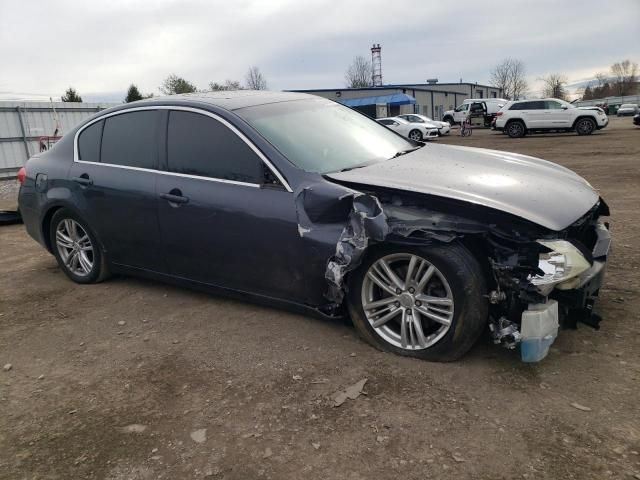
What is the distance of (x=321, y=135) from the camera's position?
388 cm

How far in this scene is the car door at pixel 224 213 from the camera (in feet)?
11.2

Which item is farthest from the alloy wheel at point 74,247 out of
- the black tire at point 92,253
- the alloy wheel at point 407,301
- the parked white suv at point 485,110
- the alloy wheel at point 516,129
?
the parked white suv at point 485,110

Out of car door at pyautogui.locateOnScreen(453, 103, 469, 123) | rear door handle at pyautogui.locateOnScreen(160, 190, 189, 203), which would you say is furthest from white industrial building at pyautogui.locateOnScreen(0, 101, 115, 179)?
car door at pyautogui.locateOnScreen(453, 103, 469, 123)

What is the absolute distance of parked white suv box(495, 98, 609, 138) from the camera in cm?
2347

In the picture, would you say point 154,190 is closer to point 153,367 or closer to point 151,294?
point 151,294

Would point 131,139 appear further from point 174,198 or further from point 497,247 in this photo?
point 497,247

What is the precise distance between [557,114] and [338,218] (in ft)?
78.4

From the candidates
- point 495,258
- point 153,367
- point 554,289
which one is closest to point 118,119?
point 153,367

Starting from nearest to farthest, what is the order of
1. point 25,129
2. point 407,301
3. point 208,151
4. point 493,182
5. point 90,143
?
point 407,301 < point 493,182 < point 208,151 < point 90,143 < point 25,129

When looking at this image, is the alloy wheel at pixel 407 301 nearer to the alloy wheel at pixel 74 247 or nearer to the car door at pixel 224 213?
the car door at pixel 224 213

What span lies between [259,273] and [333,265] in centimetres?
64

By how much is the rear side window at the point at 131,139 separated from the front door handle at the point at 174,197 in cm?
33

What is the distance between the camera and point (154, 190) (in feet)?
13.1

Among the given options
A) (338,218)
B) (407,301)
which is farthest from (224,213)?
(407,301)
